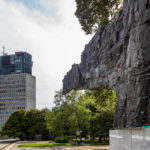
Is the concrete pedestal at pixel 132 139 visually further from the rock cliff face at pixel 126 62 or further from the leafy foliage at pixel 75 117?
the leafy foliage at pixel 75 117

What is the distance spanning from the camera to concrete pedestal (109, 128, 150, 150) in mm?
5764

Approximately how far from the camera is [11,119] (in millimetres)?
53000

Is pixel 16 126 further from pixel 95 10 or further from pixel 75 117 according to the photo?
pixel 95 10

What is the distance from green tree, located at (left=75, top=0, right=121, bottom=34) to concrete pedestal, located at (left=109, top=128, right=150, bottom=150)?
9040mm

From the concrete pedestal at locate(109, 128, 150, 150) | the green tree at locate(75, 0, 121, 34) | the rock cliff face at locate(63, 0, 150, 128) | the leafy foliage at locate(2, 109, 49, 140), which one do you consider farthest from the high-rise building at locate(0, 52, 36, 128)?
the concrete pedestal at locate(109, 128, 150, 150)

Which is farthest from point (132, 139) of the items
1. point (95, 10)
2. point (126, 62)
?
point (95, 10)

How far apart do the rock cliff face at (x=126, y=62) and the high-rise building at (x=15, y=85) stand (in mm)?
83341

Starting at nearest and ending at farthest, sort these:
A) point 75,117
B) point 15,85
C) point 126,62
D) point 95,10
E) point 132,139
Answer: point 132,139, point 126,62, point 95,10, point 75,117, point 15,85

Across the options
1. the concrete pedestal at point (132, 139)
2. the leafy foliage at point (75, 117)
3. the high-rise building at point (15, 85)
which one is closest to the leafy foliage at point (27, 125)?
the leafy foliage at point (75, 117)

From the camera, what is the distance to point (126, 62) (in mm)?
11266

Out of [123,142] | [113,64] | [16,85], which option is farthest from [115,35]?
[16,85]

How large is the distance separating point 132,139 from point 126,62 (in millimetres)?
5305

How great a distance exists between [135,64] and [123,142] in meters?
3.99

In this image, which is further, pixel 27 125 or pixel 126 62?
pixel 27 125
